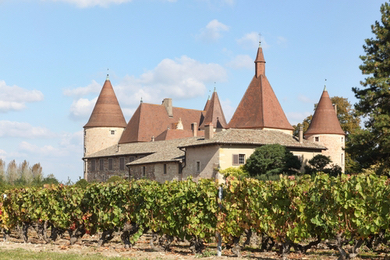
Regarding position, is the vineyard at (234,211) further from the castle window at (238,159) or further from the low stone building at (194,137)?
the castle window at (238,159)

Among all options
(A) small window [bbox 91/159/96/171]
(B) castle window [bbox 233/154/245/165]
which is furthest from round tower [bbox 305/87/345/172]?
(A) small window [bbox 91/159/96/171]

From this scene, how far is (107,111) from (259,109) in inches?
918

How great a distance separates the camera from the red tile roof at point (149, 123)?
60.1 m

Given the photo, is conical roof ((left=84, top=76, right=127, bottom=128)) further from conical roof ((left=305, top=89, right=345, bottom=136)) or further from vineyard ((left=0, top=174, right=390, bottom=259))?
vineyard ((left=0, top=174, right=390, bottom=259))

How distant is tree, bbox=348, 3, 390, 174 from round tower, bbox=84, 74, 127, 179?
38675 mm

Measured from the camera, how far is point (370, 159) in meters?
28.6

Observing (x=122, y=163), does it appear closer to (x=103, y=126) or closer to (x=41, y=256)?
(x=103, y=126)

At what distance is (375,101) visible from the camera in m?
28.4

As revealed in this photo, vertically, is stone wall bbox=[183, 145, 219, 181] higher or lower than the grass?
higher

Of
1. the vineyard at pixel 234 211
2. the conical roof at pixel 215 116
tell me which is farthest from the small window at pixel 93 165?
the vineyard at pixel 234 211

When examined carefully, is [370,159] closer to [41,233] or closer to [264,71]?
[41,233]

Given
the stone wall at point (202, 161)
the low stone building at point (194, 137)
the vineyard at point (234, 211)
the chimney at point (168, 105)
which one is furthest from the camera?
the chimney at point (168, 105)

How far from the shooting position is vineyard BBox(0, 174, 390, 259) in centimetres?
975

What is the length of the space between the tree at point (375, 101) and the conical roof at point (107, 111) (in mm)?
38931
